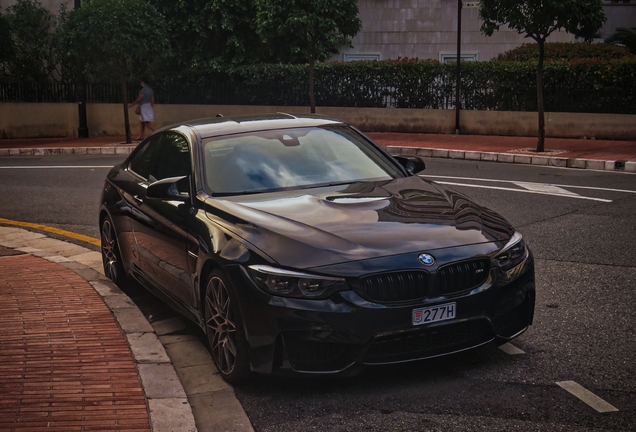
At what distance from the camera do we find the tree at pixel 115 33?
75.8ft

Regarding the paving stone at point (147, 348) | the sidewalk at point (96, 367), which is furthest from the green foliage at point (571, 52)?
the paving stone at point (147, 348)

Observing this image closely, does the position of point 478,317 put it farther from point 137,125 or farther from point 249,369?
point 137,125

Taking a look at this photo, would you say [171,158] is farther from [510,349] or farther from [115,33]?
[115,33]

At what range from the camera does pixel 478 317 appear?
5.02 meters

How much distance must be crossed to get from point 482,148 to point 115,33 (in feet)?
32.0

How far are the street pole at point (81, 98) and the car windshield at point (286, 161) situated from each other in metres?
20.9

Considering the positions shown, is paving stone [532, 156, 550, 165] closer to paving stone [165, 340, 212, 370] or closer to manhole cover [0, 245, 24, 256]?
manhole cover [0, 245, 24, 256]

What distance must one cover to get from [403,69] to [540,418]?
2093 centimetres

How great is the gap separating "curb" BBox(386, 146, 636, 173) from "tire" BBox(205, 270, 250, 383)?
12.6 m

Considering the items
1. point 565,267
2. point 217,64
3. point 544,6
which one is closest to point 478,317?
point 565,267

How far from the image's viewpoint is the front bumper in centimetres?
476

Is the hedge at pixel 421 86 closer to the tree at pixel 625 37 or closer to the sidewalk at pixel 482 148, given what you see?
the sidewalk at pixel 482 148

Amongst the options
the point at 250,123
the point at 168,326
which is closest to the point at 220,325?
the point at 168,326

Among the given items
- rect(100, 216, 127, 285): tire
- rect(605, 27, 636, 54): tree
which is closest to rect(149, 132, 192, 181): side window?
rect(100, 216, 127, 285): tire
